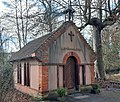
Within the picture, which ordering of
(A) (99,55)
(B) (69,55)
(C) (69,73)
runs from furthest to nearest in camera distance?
(A) (99,55)
(C) (69,73)
(B) (69,55)

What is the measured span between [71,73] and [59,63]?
1.76 m

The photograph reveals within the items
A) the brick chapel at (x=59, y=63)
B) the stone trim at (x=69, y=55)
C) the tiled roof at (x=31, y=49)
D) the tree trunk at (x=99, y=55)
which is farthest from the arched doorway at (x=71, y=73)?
the tree trunk at (x=99, y=55)

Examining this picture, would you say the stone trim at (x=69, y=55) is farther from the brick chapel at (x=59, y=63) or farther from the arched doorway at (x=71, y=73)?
the arched doorway at (x=71, y=73)

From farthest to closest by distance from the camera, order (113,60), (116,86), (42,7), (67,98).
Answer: (113,60)
(42,7)
(116,86)
(67,98)

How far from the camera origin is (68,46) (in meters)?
16.8

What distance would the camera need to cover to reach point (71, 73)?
17.1 metres

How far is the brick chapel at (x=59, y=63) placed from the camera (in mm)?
15203

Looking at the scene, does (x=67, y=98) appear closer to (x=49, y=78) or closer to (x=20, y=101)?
(x=49, y=78)

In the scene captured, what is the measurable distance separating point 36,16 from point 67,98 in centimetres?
913

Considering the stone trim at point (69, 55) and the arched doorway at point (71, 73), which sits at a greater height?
the stone trim at point (69, 55)

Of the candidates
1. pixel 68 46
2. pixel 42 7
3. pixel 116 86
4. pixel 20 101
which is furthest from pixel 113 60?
pixel 20 101

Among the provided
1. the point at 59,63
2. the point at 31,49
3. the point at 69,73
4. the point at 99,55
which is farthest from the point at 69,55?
the point at 99,55

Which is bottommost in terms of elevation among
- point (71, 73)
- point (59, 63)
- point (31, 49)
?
point (71, 73)

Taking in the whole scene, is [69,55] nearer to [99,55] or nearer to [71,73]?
[71,73]
